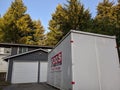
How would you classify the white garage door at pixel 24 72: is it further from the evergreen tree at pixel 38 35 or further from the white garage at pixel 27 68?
the evergreen tree at pixel 38 35

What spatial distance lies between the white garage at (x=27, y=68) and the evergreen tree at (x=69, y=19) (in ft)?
23.2

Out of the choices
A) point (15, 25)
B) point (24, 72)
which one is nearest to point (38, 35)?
point (15, 25)

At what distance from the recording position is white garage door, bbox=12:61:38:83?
A: 13.0 metres

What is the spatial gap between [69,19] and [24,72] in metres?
11.1

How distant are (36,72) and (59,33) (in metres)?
8.75

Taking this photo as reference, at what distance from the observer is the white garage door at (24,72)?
12951 millimetres

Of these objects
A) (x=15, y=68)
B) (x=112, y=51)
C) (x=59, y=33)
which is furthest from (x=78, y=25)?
(x=112, y=51)

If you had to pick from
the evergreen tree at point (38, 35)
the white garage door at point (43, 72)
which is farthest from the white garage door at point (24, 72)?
the evergreen tree at point (38, 35)

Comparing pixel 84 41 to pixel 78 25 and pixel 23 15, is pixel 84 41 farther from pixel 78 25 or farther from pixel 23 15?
pixel 23 15

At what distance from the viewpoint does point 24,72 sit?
1332cm

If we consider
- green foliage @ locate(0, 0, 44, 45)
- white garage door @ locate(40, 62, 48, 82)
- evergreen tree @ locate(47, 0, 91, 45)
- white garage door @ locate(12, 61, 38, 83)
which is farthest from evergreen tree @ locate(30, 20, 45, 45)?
white garage door @ locate(12, 61, 38, 83)

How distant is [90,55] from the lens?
5.33 m

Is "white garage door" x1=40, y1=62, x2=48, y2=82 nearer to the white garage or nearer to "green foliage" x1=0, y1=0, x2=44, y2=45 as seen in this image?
the white garage

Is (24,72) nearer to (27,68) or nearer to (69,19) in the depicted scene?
(27,68)
